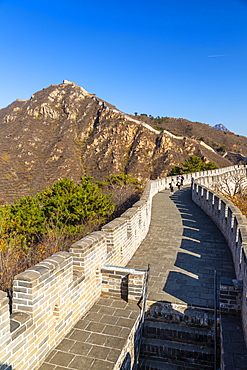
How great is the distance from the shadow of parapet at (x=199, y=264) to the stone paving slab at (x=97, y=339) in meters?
1.23

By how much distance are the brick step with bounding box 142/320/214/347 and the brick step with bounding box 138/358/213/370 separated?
12.5 inches

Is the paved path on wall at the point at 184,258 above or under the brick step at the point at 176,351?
above

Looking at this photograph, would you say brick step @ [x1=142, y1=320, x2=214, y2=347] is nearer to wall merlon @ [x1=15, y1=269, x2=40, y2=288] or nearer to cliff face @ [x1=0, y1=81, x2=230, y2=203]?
wall merlon @ [x1=15, y1=269, x2=40, y2=288]

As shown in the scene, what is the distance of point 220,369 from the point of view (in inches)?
154

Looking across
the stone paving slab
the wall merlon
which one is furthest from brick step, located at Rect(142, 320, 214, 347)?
the wall merlon

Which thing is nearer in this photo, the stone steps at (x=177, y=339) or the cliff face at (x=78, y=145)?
the stone steps at (x=177, y=339)

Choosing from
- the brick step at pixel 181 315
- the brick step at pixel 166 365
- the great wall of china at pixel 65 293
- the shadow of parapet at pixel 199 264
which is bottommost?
the brick step at pixel 166 365

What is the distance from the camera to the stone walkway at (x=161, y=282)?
Result: 3465 mm

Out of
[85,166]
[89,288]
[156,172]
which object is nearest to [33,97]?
[85,166]

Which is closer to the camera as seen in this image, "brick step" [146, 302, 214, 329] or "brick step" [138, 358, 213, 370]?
"brick step" [138, 358, 213, 370]

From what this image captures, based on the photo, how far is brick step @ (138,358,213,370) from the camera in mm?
4312

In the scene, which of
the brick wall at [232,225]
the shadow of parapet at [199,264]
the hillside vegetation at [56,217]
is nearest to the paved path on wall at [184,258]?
the shadow of parapet at [199,264]

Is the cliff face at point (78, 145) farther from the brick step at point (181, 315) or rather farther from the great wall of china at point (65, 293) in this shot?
the brick step at point (181, 315)

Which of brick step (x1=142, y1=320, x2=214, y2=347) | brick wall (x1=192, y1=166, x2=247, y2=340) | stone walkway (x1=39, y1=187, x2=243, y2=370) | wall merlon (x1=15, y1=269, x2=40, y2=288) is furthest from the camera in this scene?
brick wall (x1=192, y1=166, x2=247, y2=340)
